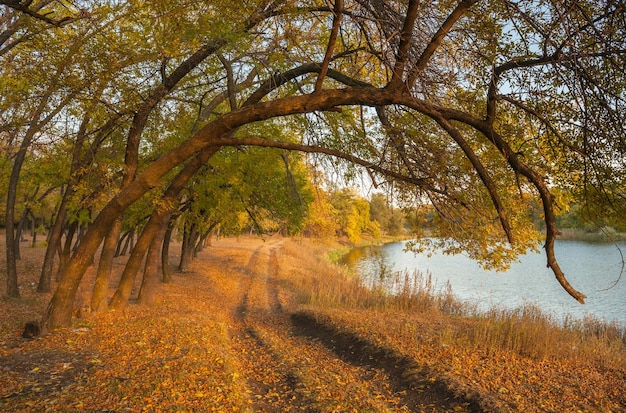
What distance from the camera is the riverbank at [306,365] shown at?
17.2 feet

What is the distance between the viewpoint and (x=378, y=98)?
5168 mm

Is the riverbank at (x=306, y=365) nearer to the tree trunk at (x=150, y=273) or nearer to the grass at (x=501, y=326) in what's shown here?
the grass at (x=501, y=326)

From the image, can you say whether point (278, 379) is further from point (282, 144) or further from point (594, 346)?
point (594, 346)

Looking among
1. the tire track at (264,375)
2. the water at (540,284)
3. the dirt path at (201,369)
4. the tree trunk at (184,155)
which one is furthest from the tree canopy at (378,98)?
the water at (540,284)

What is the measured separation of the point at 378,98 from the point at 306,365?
4.34 meters

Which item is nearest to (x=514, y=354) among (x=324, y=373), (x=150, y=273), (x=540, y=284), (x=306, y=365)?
(x=324, y=373)

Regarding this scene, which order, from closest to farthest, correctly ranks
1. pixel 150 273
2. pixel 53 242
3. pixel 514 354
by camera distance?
pixel 514 354 < pixel 150 273 < pixel 53 242

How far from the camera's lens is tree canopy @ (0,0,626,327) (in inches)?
197

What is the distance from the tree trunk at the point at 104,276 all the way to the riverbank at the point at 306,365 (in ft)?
0.91

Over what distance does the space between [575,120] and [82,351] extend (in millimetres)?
7150

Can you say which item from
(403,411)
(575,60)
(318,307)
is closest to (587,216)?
(575,60)

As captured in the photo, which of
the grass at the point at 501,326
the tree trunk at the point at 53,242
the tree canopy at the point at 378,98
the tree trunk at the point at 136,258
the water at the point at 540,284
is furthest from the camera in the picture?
the water at the point at 540,284

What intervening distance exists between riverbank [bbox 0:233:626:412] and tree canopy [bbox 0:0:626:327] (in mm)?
1509

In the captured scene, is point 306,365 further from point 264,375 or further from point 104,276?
point 104,276
